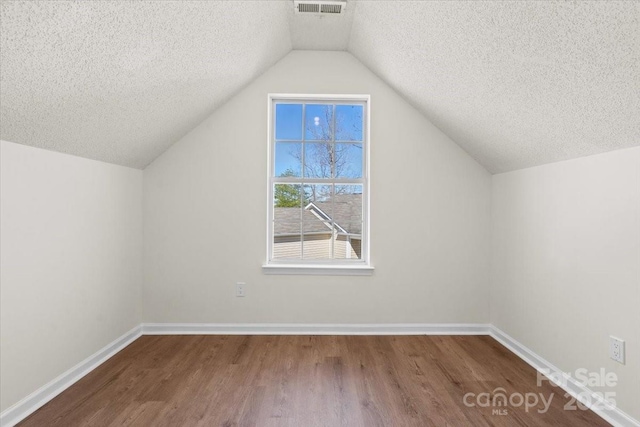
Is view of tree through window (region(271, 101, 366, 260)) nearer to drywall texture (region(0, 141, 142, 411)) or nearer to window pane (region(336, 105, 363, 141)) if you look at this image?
window pane (region(336, 105, 363, 141))

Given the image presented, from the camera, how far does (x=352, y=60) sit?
11.5 feet

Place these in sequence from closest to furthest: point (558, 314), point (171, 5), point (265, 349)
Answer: point (171, 5) < point (558, 314) < point (265, 349)

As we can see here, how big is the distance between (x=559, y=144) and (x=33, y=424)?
140 inches

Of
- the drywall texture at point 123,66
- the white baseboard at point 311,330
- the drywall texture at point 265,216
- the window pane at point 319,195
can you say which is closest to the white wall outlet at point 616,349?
the white baseboard at point 311,330

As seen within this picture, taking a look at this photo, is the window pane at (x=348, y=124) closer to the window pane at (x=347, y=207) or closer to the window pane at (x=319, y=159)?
the window pane at (x=319, y=159)

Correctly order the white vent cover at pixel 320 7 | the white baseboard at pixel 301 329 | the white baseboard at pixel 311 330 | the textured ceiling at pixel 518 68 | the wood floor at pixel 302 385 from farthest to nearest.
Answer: the white baseboard at pixel 301 329 → the white baseboard at pixel 311 330 → the white vent cover at pixel 320 7 → the wood floor at pixel 302 385 → the textured ceiling at pixel 518 68

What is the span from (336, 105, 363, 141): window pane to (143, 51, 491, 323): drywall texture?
0.62 ft

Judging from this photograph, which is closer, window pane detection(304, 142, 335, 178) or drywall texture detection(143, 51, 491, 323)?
drywall texture detection(143, 51, 491, 323)

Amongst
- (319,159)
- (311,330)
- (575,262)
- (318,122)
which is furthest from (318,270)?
(575,262)

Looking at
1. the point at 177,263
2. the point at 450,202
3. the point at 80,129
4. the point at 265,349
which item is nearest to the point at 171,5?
the point at 80,129

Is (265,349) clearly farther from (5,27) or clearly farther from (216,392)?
(5,27)

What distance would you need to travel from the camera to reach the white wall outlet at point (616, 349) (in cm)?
201

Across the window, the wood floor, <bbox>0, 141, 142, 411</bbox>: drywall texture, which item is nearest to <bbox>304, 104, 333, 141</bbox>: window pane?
the window

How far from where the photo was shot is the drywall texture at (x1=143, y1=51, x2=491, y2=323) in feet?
11.4
